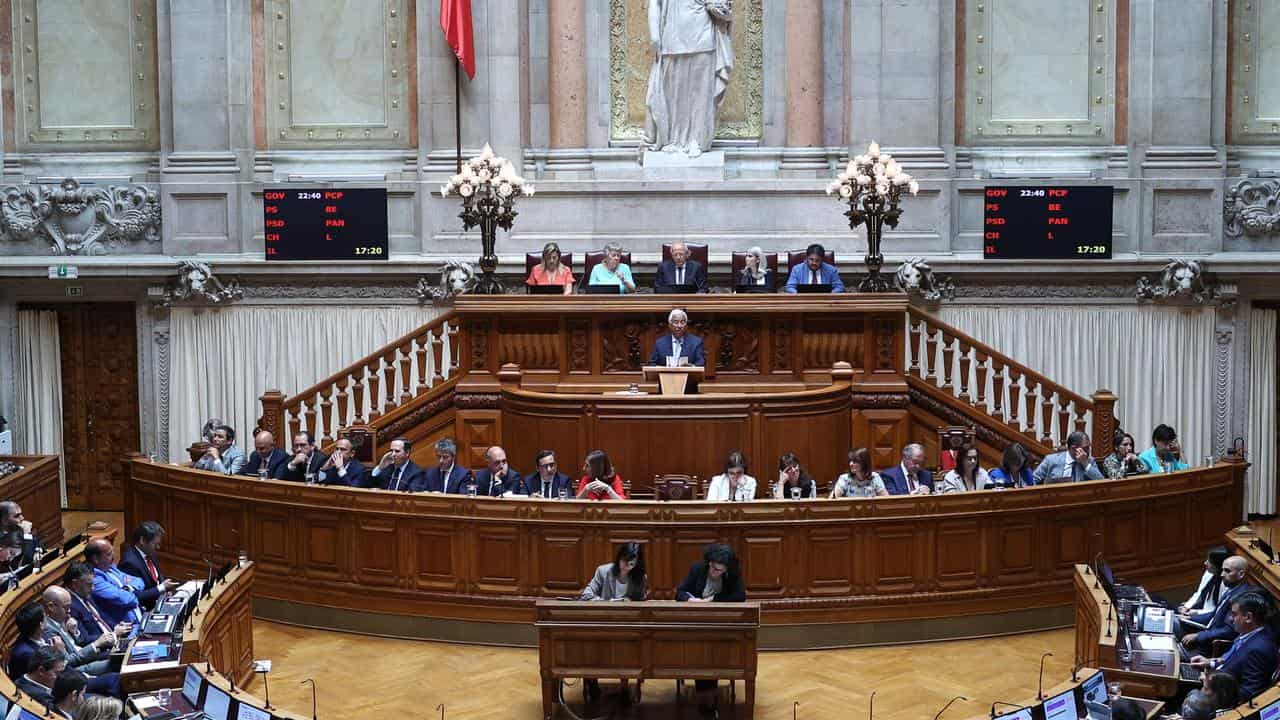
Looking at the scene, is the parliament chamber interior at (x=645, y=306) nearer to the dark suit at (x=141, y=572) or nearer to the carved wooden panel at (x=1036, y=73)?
the carved wooden panel at (x=1036, y=73)

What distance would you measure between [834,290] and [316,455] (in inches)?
205

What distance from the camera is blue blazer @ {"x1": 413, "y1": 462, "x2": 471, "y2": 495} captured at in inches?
505

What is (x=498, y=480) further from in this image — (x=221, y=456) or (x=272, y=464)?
(x=221, y=456)

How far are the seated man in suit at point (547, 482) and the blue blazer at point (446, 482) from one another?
525 mm

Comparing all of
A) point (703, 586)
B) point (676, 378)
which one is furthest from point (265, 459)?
point (703, 586)

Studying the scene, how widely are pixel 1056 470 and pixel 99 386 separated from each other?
36.1 feet

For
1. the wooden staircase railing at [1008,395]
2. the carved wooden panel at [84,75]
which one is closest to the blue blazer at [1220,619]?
the wooden staircase railing at [1008,395]

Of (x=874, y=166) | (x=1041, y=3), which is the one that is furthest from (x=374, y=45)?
(x=1041, y=3)

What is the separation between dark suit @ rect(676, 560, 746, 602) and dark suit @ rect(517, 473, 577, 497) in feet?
6.72

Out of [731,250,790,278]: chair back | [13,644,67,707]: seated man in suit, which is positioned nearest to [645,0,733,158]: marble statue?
[731,250,790,278]: chair back

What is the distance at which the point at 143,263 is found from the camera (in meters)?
17.6

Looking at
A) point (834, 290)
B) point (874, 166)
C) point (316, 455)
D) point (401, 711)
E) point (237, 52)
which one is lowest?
point (401, 711)

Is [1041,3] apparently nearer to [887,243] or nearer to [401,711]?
[887,243]

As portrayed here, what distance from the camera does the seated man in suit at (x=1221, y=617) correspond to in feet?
33.6
